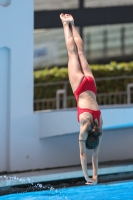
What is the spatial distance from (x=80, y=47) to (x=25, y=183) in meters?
3.14

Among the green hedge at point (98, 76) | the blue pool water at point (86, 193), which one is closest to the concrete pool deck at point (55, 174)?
the blue pool water at point (86, 193)

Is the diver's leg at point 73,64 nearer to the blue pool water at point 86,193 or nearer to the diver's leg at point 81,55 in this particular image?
the diver's leg at point 81,55

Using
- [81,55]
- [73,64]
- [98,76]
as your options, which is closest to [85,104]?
[73,64]

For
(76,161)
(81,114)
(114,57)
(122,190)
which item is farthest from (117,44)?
(81,114)

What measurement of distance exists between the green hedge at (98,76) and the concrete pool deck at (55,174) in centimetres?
401

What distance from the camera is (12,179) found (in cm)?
1205

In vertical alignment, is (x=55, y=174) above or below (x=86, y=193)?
above

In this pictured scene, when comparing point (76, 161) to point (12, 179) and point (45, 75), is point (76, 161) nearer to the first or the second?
point (12, 179)

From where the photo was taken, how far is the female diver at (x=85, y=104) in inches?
393

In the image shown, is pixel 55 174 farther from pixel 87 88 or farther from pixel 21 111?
pixel 87 88

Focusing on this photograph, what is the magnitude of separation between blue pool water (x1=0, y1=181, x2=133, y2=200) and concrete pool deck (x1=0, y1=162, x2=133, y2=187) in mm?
335

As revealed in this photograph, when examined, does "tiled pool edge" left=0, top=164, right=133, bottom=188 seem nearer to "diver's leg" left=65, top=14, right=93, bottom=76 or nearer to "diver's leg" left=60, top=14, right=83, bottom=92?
"diver's leg" left=60, top=14, right=83, bottom=92

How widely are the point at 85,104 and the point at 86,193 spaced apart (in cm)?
233

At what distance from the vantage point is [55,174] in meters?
12.3
